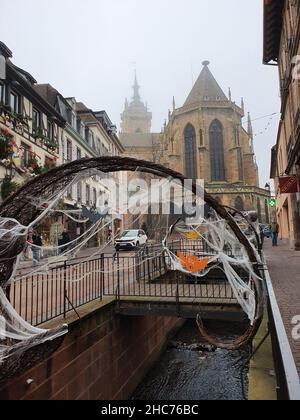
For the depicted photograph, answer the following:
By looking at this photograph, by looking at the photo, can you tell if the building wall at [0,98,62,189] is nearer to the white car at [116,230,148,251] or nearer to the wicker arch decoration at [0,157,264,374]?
the white car at [116,230,148,251]

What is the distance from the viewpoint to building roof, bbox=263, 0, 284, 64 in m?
18.3

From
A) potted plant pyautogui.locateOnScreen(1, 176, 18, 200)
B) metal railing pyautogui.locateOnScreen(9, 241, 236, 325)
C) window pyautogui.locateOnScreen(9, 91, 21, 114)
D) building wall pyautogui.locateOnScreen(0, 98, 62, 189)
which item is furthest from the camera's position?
window pyautogui.locateOnScreen(9, 91, 21, 114)

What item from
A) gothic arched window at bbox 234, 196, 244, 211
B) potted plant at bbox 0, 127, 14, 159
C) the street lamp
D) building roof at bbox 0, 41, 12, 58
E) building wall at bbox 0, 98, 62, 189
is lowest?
potted plant at bbox 0, 127, 14, 159

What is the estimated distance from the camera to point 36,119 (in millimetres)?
21891

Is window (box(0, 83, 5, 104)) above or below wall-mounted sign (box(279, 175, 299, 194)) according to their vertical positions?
above

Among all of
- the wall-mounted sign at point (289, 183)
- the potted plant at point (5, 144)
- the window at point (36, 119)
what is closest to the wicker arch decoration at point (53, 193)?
the potted plant at point (5, 144)

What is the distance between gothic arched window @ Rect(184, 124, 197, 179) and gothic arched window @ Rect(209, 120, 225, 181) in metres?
2.79

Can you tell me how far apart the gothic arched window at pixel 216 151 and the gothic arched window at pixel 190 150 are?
2.79 metres

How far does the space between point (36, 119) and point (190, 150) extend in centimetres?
3612

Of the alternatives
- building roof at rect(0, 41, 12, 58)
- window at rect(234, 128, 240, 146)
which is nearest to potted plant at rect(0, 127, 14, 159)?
building roof at rect(0, 41, 12, 58)

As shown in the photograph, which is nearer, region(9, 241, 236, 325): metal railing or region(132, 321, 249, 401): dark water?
region(9, 241, 236, 325): metal railing

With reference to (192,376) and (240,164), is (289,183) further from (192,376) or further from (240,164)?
(240,164)

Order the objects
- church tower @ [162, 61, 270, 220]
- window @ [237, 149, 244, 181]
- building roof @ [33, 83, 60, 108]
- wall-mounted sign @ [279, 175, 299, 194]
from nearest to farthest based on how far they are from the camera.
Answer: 1. wall-mounted sign @ [279, 175, 299, 194]
2. building roof @ [33, 83, 60, 108]
3. church tower @ [162, 61, 270, 220]
4. window @ [237, 149, 244, 181]

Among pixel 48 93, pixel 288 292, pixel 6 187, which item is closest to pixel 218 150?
pixel 48 93
